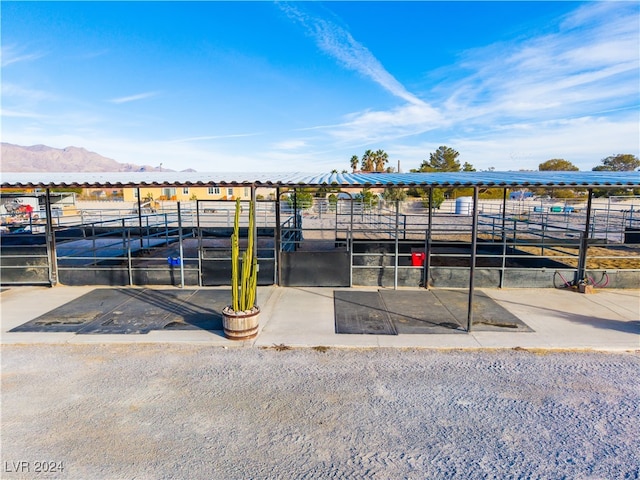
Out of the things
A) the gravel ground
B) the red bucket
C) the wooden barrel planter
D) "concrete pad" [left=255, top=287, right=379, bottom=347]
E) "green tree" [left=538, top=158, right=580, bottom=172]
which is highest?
"green tree" [left=538, top=158, right=580, bottom=172]

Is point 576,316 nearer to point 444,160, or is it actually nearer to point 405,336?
point 405,336

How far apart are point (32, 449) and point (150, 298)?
521cm

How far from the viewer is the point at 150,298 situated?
874 cm

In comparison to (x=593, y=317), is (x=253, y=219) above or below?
above

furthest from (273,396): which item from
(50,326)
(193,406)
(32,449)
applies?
(50,326)

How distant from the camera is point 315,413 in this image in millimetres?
4371

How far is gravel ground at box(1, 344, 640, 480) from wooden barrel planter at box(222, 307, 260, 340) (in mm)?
359

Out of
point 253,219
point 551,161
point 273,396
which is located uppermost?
point 551,161

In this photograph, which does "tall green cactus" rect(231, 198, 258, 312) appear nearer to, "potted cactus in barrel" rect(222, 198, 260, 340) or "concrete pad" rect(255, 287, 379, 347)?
"potted cactus in barrel" rect(222, 198, 260, 340)

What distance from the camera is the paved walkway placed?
630 cm

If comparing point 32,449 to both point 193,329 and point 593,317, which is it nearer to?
point 193,329

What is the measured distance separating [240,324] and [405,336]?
9.23 ft

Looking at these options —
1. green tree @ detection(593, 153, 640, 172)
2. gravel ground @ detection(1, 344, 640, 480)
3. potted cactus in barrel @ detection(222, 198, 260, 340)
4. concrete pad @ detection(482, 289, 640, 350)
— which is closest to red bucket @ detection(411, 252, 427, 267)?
concrete pad @ detection(482, 289, 640, 350)

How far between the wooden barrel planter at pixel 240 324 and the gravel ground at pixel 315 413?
36 cm
